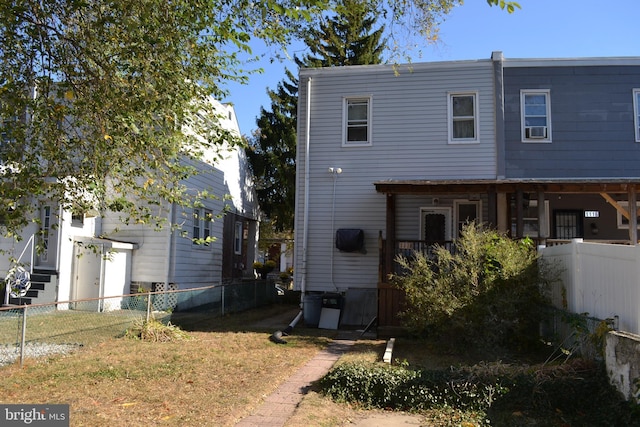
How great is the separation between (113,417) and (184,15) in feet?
15.9

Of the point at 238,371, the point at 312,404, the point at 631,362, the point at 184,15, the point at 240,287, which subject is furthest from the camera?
the point at 240,287

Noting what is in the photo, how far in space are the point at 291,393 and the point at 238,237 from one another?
13712 mm

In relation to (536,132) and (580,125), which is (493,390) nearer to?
(536,132)

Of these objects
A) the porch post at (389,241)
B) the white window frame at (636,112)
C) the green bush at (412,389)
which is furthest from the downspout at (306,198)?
the white window frame at (636,112)

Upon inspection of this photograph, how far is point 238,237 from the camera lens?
65.3ft

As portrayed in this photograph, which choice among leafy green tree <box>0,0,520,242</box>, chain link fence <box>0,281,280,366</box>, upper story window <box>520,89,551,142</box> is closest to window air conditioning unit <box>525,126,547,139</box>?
upper story window <box>520,89,551,142</box>

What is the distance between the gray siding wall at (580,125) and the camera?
13.0 metres

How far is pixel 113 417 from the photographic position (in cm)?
541

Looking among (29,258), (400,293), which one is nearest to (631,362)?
(400,293)

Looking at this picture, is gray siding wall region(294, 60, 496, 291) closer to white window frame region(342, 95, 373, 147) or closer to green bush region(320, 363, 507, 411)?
white window frame region(342, 95, 373, 147)

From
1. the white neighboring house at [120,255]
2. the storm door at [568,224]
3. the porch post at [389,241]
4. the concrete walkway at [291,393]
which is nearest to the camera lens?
the concrete walkway at [291,393]

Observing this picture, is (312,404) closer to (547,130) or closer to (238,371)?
(238,371)

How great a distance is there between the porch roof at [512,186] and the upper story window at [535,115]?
2.22 meters

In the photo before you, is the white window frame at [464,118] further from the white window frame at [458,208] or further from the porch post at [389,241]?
the porch post at [389,241]
